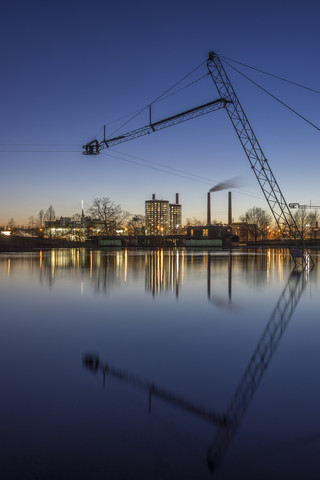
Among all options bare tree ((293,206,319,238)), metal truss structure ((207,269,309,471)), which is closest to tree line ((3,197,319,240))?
bare tree ((293,206,319,238))

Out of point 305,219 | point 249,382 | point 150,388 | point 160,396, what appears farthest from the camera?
point 305,219

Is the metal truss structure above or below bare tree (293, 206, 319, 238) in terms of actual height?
below

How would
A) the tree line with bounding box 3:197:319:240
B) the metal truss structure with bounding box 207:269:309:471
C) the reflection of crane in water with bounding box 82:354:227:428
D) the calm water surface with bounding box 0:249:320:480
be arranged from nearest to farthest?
the calm water surface with bounding box 0:249:320:480 → the metal truss structure with bounding box 207:269:309:471 → the reflection of crane in water with bounding box 82:354:227:428 → the tree line with bounding box 3:197:319:240

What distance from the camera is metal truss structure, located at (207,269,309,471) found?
311cm

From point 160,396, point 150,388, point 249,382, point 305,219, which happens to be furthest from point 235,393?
point 305,219

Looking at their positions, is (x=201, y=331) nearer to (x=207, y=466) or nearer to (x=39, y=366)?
(x=39, y=366)

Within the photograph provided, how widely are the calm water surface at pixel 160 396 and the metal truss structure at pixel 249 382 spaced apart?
0.05 feet

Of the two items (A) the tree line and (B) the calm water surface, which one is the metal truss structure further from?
(A) the tree line

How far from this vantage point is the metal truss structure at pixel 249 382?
10.2 ft

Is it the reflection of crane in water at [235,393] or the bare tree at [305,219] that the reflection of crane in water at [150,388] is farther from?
the bare tree at [305,219]

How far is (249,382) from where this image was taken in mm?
4465

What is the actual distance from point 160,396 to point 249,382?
1180 mm

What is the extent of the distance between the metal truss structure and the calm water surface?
0.05 feet

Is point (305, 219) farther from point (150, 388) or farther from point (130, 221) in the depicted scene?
point (150, 388)
